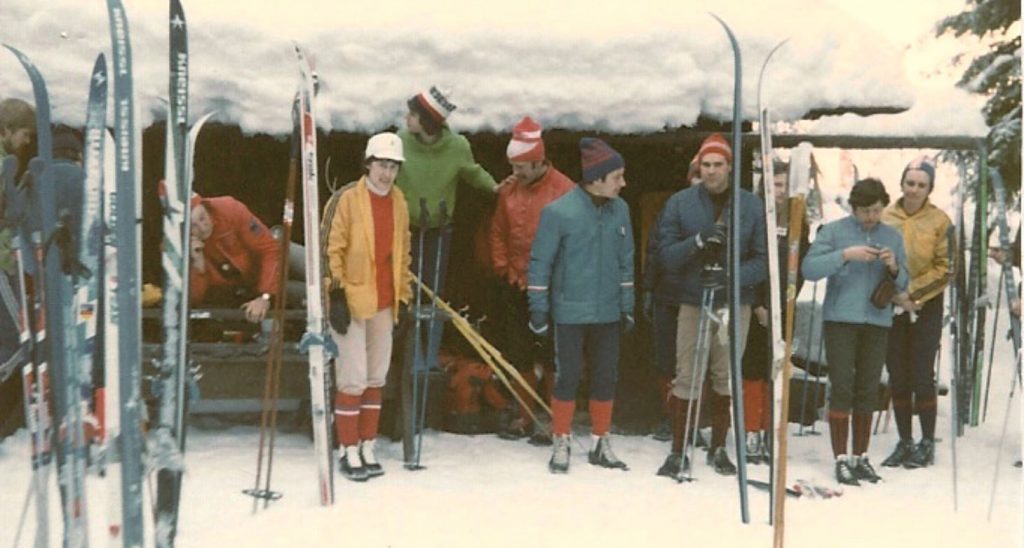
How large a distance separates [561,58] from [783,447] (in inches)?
72.7

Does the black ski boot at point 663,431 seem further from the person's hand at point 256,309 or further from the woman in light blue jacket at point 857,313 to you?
the person's hand at point 256,309

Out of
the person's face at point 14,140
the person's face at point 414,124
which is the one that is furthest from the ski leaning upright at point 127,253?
the person's face at point 414,124

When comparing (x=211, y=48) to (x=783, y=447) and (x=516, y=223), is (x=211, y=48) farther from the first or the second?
(x=783, y=447)

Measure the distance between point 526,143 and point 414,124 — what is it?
0.46 m

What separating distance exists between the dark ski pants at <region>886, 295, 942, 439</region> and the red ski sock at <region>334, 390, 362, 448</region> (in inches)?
85.1

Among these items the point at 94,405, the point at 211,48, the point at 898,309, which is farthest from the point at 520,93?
the point at 94,405

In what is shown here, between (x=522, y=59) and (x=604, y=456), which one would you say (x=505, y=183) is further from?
(x=604, y=456)

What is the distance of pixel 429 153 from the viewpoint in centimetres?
440

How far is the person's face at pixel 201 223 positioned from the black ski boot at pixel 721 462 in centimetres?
211

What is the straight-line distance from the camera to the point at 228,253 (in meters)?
4.29

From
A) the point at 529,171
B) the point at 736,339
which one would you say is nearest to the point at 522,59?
the point at 529,171

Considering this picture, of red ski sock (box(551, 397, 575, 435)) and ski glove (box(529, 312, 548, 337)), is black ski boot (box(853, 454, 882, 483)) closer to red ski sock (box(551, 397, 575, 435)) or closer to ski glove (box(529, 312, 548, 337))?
red ski sock (box(551, 397, 575, 435))

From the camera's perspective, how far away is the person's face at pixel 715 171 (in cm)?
427

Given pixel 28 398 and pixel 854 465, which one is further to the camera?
pixel 854 465
